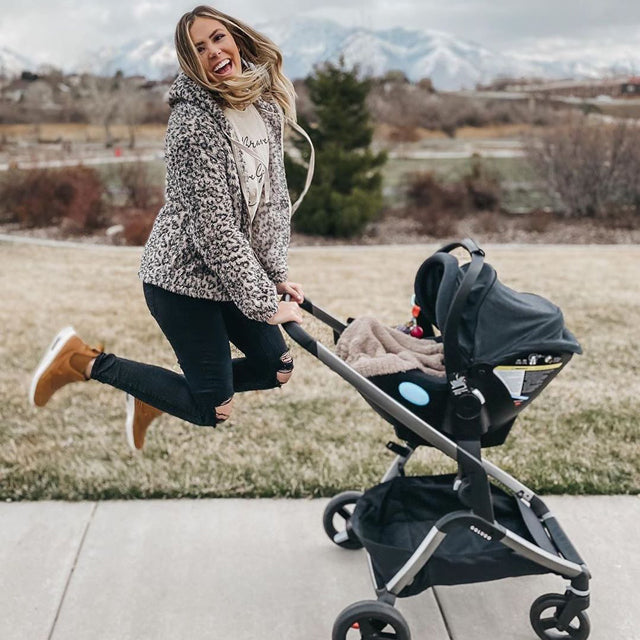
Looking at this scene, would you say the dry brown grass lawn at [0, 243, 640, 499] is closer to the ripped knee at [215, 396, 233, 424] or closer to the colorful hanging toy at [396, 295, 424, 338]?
the colorful hanging toy at [396, 295, 424, 338]

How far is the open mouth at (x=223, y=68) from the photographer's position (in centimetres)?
226

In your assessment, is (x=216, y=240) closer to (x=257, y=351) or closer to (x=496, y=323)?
(x=257, y=351)

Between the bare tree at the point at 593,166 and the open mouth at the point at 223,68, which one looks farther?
the bare tree at the point at 593,166

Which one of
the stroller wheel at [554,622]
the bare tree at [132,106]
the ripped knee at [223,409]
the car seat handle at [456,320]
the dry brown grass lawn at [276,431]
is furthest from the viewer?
the bare tree at [132,106]

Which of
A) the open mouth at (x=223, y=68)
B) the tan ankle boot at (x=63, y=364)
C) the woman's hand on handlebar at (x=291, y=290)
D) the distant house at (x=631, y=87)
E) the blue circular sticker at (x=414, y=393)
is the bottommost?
the tan ankle boot at (x=63, y=364)

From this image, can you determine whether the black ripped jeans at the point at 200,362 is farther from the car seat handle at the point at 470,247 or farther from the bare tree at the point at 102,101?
the bare tree at the point at 102,101

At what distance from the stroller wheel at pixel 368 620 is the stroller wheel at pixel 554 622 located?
427mm

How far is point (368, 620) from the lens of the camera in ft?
7.78

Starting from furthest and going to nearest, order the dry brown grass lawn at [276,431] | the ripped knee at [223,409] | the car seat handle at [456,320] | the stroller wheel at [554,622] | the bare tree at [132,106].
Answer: the bare tree at [132,106]
the dry brown grass lawn at [276,431]
the ripped knee at [223,409]
the stroller wheel at [554,622]
the car seat handle at [456,320]

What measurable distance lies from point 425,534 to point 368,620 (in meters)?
0.44

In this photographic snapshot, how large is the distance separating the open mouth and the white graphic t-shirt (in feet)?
0.34

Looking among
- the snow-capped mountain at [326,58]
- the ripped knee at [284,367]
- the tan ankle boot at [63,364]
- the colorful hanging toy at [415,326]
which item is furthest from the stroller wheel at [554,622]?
the snow-capped mountain at [326,58]

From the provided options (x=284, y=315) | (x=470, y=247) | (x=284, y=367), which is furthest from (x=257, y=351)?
(x=470, y=247)

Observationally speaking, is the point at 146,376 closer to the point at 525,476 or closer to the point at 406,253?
the point at 525,476
